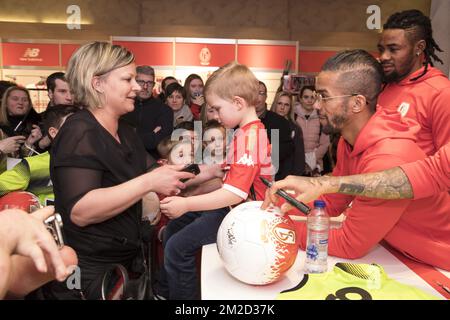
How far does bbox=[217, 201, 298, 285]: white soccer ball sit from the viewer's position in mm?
1473

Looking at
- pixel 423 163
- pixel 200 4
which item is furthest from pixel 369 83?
pixel 200 4

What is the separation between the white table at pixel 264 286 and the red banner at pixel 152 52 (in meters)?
7.62

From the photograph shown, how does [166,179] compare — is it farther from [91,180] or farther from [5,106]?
[5,106]

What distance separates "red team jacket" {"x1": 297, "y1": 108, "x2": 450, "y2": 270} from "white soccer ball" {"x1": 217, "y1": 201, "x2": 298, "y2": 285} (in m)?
0.36

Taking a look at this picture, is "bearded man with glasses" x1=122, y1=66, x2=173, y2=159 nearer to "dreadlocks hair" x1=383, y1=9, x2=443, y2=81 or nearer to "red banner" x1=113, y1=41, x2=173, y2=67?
"dreadlocks hair" x1=383, y1=9, x2=443, y2=81

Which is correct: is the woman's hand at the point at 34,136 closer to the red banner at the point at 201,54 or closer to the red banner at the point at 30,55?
the red banner at the point at 201,54

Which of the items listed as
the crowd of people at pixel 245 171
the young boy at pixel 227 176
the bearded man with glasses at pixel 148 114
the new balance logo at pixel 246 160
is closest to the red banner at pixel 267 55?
the bearded man with glasses at pixel 148 114

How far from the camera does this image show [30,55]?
29.4 ft

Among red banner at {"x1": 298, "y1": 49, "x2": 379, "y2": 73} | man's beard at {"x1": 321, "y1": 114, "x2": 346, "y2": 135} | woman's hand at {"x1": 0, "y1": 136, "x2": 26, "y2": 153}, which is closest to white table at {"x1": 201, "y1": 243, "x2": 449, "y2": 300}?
man's beard at {"x1": 321, "y1": 114, "x2": 346, "y2": 135}

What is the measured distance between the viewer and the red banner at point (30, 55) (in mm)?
8914

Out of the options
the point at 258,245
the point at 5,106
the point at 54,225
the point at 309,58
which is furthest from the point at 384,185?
the point at 309,58

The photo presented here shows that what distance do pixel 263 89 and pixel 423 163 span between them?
146 inches

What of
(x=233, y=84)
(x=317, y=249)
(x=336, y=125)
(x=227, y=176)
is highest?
(x=233, y=84)

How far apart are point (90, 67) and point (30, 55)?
832cm
